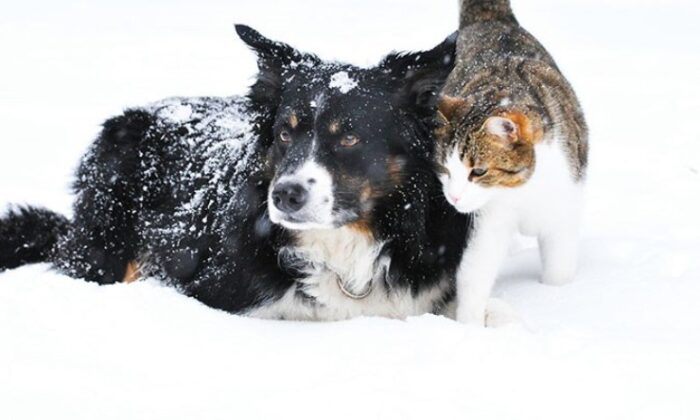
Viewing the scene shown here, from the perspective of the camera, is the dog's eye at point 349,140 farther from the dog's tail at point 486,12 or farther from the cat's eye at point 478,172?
the dog's tail at point 486,12

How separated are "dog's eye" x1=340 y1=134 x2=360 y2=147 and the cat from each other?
0.44m

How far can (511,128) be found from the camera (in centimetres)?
367

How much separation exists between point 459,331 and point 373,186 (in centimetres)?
90

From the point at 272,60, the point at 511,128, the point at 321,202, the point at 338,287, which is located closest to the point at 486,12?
the point at 272,60

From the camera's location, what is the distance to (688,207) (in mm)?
5695

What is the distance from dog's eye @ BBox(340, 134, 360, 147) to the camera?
3.75 meters

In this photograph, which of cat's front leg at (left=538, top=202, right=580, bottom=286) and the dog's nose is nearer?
the dog's nose

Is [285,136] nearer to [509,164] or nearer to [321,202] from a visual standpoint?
[321,202]

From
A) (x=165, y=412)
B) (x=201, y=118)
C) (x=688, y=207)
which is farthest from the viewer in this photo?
(x=688, y=207)

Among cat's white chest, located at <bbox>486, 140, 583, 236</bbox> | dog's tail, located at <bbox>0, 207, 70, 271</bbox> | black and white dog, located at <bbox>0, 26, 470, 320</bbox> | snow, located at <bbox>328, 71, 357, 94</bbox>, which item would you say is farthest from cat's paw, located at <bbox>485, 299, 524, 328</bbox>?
dog's tail, located at <bbox>0, 207, 70, 271</bbox>

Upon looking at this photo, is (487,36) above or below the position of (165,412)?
above

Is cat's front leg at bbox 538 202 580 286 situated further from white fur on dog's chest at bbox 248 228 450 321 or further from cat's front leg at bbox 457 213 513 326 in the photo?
white fur on dog's chest at bbox 248 228 450 321

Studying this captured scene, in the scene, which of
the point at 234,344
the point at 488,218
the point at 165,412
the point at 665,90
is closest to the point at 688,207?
the point at 488,218

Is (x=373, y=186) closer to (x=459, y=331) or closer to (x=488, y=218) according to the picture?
(x=488, y=218)
